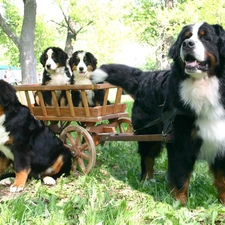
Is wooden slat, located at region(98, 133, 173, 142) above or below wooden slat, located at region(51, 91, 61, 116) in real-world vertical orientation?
below

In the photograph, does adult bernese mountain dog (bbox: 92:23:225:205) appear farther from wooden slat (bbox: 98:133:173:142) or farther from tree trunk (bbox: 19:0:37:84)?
tree trunk (bbox: 19:0:37:84)

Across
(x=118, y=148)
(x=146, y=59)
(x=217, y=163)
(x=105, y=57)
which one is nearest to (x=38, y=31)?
(x=105, y=57)

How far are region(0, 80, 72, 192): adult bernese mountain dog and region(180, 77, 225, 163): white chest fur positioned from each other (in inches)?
74.4

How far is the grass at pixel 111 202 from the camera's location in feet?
8.55

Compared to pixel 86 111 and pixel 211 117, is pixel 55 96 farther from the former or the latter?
pixel 211 117

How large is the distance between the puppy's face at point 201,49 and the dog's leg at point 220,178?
965 mm

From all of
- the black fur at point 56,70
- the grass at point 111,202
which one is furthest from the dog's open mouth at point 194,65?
the black fur at point 56,70

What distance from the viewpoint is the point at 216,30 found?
282 cm

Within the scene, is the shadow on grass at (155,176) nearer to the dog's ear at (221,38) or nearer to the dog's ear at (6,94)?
the dog's ear at (221,38)

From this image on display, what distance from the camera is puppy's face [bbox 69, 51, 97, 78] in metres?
4.97

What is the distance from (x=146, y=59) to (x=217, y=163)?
40911mm

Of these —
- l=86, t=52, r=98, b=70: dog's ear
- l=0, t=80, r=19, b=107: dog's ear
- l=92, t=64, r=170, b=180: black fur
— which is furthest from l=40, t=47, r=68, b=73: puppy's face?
l=92, t=64, r=170, b=180: black fur

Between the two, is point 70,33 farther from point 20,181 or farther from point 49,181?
point 20,181

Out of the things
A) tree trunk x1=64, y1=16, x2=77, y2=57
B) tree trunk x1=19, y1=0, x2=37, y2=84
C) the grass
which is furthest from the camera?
tree trunk x1=64, y1=16, x2=77, y2=57
